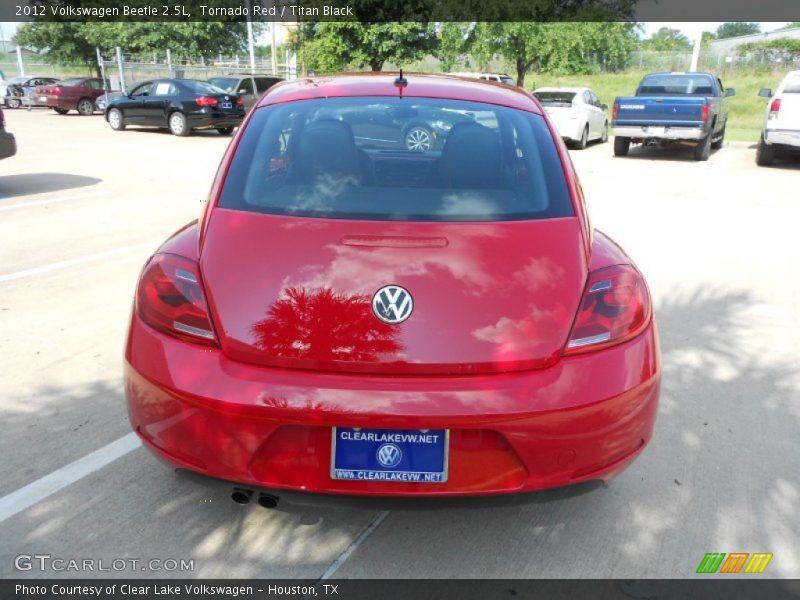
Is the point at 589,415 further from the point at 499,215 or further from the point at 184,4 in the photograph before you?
the point at 184,4

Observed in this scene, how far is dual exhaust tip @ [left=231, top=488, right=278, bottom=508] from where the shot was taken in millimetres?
2029

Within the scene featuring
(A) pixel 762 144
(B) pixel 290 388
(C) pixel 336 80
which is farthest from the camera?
(A) pixel 762 144

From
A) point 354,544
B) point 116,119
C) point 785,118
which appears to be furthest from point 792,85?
point 116,119

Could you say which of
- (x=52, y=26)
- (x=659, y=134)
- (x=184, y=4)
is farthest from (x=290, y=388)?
(x=52, y=26)

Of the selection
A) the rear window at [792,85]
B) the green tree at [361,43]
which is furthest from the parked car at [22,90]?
the rear window at [792,85]

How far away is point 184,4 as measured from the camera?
31703 mm

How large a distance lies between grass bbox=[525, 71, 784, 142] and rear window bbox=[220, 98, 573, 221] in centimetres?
1806

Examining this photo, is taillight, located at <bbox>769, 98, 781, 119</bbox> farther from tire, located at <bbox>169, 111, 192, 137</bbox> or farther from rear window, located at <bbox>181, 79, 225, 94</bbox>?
tire, located at <bbox>169, 111, 192, 137</bbox>

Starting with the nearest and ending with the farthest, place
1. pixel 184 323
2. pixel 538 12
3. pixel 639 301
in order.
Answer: pixel 184 323, pixel 639 301, pixel 538 12

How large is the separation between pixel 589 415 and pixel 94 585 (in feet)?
5.44

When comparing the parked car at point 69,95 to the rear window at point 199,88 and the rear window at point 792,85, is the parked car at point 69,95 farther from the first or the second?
the rear window at point 792,85

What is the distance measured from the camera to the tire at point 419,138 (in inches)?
115

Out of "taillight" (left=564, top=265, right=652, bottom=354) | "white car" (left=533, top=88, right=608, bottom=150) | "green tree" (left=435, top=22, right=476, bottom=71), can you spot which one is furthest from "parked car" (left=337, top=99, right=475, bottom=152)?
"green tree" (left=435, top=22, right=476, bottom=71)

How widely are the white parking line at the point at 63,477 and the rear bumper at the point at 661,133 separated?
1314 cm
